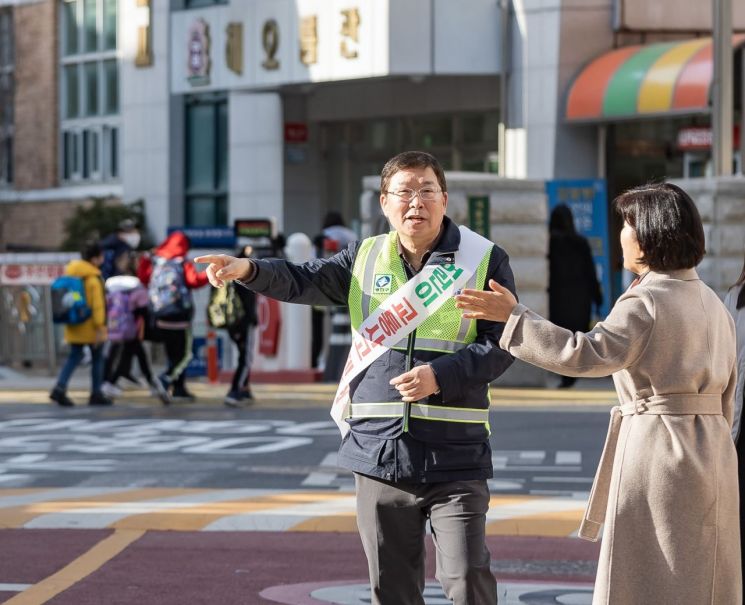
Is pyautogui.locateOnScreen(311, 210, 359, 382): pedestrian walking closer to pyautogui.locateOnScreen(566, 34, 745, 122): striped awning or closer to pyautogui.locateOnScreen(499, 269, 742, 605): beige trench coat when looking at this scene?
pyautogui.locateOnScreen(566, 34, 745, 122): striped awning

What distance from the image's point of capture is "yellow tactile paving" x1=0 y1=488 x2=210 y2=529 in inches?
413

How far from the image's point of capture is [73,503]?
434 inches

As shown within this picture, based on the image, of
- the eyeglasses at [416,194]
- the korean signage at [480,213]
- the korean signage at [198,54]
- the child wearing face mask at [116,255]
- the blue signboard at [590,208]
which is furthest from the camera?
the korean signage at [198,54]

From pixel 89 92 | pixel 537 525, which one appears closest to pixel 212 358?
pixel 537 525

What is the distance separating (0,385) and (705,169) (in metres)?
10.4

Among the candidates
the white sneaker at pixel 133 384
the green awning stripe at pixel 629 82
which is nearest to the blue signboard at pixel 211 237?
the white sneaker at pixel 133 384

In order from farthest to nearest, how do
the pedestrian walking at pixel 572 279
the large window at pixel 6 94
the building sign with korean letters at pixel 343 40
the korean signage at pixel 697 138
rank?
1. the large window at pixel 6 94
2. the building sign with korean letters at pixel 343 40
3. the korean signage at pixel 697 138
4. the pedestrian walking at pixel 572 279

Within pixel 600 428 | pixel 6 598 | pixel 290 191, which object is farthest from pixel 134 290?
pixel 290 191

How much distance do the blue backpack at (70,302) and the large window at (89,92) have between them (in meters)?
18.8

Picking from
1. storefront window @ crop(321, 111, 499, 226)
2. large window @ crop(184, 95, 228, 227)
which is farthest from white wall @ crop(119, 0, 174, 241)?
storefront window @ crop(321, 111, 499, 226)

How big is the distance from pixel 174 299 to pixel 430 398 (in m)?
12.4

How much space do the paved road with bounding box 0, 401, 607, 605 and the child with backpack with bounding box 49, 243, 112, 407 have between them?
176cm

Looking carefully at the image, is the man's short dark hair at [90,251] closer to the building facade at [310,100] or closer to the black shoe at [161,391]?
the black shoe at [161,391]

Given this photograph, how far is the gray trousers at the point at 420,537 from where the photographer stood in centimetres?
570
